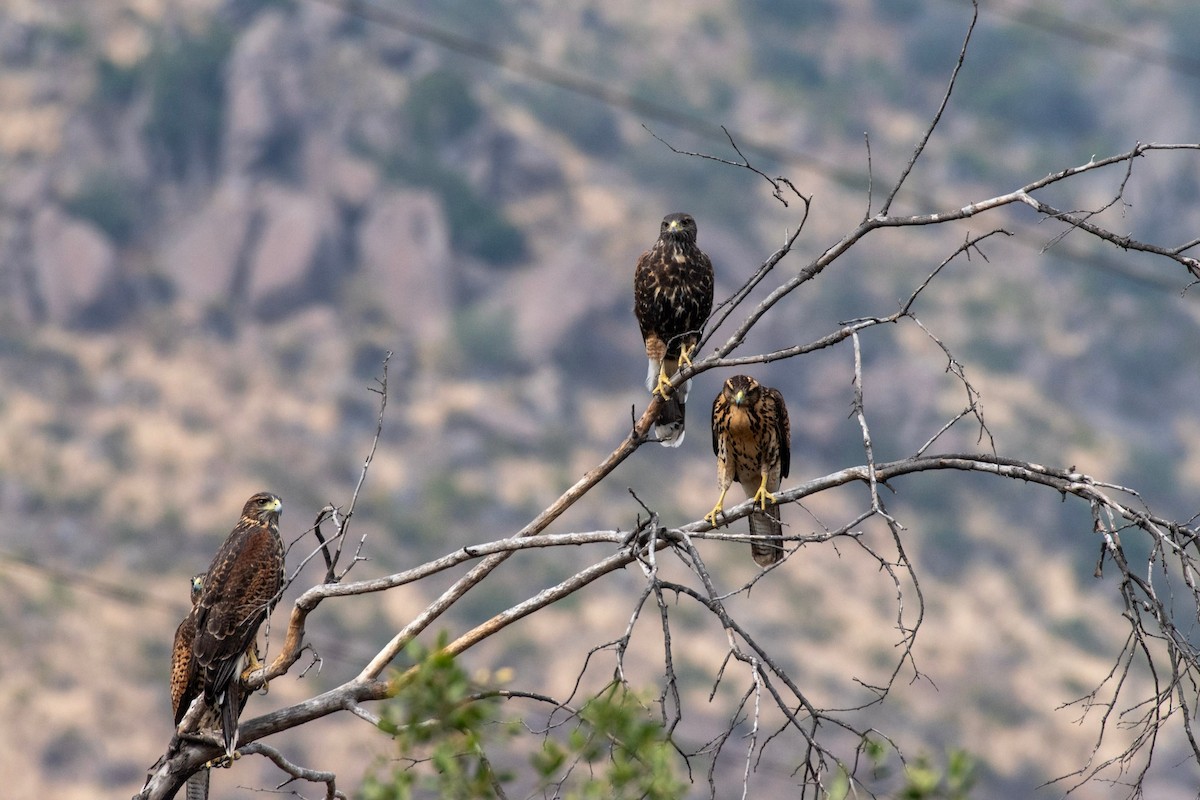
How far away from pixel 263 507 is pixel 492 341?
55612 millimetres

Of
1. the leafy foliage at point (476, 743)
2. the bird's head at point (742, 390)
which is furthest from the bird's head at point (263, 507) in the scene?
the leafy foliage at point (476, 743)

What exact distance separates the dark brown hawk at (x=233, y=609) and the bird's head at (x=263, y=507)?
310 mm

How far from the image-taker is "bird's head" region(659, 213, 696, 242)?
8906 mm

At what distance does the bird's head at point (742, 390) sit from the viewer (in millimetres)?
8367

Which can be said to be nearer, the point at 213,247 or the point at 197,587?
the point at 197,587

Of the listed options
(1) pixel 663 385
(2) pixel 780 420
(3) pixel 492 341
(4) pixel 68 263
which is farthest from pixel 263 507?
(4) pixel 68 263

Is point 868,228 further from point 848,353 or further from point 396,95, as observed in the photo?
point 396,95

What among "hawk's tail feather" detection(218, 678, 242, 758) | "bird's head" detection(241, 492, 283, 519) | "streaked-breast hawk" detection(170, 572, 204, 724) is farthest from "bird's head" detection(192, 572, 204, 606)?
"hawk's tail feather" detection(218, 678, 242, 758)

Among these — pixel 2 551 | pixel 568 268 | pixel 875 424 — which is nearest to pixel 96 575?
pixel 2 551

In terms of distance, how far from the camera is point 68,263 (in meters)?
62.2

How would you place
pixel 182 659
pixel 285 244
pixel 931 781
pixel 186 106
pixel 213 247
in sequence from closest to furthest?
pixel 931 781 < pixel 182 659 < pixel 213 247 < pixel 285 244 < pixel 186 106

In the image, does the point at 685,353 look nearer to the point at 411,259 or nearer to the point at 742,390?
the point at 742,390

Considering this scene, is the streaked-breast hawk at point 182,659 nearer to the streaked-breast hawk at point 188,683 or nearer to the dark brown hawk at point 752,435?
the streaked-breast hawk at point 188,683

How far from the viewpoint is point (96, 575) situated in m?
48.7
